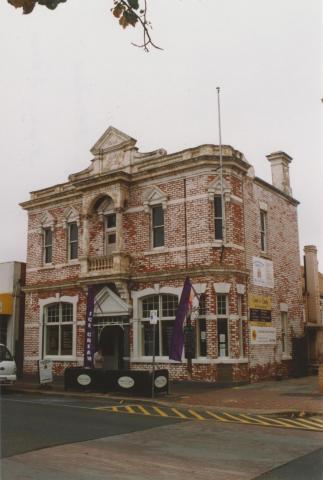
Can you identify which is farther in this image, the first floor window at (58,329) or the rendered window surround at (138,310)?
the first floor window at (58,329)

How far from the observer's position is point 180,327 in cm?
1905

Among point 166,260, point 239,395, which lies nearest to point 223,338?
point 239,395

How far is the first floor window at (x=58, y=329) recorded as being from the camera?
2547cm

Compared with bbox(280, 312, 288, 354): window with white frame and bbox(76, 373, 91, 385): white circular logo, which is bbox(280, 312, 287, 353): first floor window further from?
bbox(76, 373, 91, 385): white circular logo

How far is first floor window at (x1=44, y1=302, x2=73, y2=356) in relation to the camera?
83.6ft

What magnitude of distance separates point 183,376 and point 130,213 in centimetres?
729

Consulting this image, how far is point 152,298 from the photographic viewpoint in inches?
896

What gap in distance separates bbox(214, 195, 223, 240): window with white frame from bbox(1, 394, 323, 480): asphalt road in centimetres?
958

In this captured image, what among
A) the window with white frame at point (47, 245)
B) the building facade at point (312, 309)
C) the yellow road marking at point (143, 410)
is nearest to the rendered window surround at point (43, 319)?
the window with white frame at point (47, 245)

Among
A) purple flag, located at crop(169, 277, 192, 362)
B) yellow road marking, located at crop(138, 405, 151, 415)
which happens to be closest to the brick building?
purple flag, located at crop(169, 277, 192, 362)

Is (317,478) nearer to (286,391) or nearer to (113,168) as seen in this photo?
(286,391)

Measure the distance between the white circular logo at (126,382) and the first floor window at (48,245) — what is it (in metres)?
10.4

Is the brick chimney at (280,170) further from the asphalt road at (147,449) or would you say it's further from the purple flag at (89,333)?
the asphalt road at (147,449)

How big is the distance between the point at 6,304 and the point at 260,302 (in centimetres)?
1327
